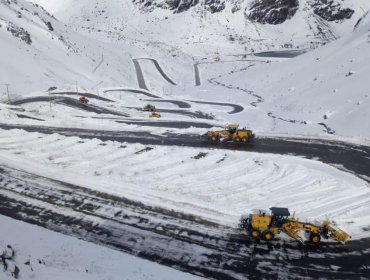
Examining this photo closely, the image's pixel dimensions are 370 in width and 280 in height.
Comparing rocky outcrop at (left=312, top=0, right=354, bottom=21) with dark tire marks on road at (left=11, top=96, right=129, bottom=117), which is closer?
dark tire marks on road at (left=11, top=96, right=129, bottom=117)

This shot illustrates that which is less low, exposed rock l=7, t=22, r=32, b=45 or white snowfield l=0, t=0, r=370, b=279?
exposed rock l=7, t=22, r=32, b=45


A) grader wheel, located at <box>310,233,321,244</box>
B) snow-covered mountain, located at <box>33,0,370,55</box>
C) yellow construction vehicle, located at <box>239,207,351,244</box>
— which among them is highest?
snow-covered mountain, located at <box>33,0,370,55</box>

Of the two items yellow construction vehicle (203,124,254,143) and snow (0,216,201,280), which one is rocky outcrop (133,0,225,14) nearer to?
yellow construction vehicle (203,124,254,143)

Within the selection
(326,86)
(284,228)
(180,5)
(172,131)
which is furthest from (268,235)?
(180,5)

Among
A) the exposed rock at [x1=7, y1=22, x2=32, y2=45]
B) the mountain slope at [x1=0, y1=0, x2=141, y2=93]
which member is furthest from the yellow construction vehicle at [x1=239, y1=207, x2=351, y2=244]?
the exposed rock at [x1=7, y1=22, x2=32, y2=45]

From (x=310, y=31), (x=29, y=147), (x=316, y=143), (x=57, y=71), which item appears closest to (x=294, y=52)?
(x=310, y=31)

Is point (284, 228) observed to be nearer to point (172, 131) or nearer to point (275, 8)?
point (172, 131)
